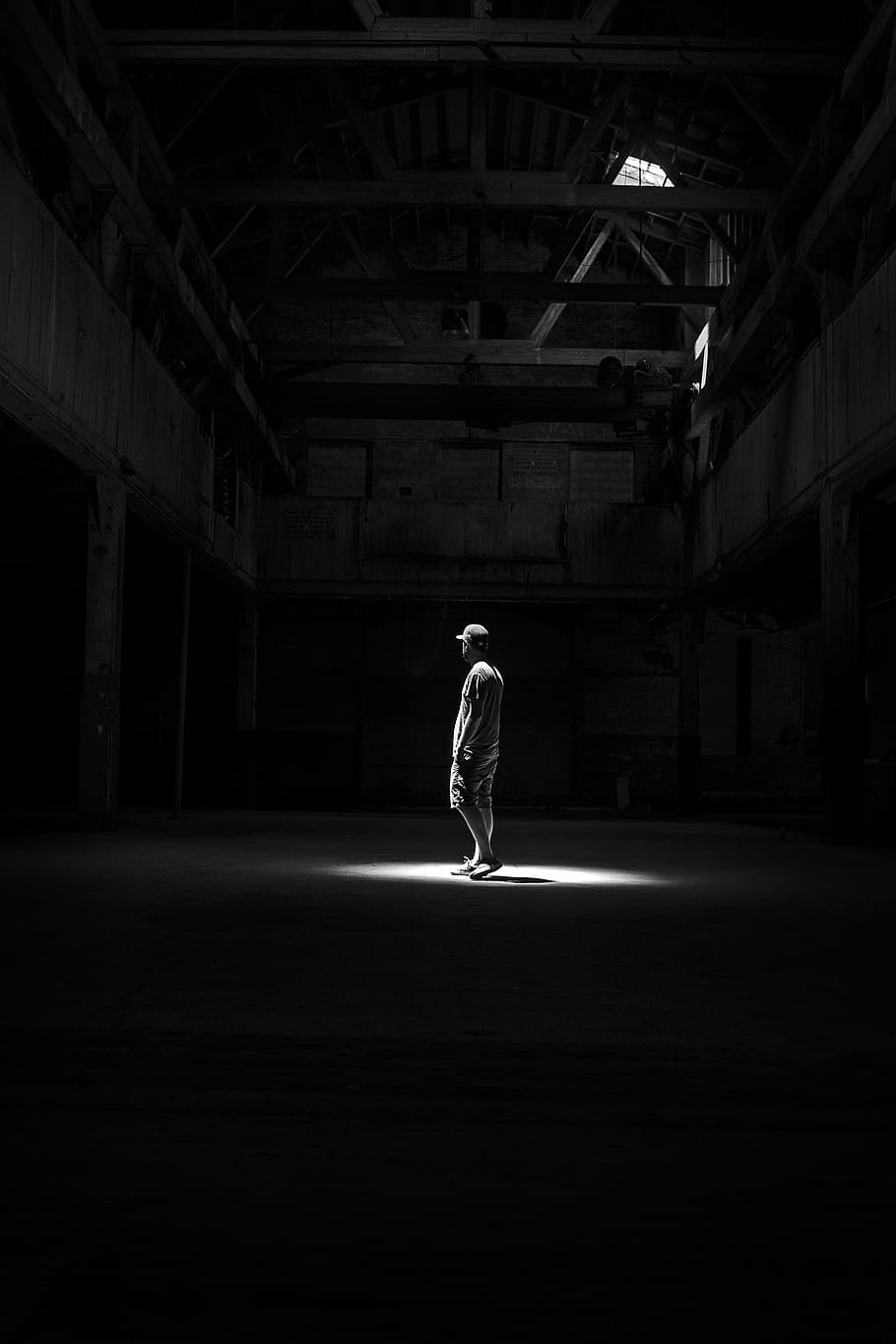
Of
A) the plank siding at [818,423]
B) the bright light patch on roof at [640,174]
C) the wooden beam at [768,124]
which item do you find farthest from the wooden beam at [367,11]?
the bright light patch on roof at [640,174]

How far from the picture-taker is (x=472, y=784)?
384 inches

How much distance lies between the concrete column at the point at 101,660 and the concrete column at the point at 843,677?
8121mm

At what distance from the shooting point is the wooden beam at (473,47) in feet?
41.9

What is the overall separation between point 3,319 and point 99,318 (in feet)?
9.45

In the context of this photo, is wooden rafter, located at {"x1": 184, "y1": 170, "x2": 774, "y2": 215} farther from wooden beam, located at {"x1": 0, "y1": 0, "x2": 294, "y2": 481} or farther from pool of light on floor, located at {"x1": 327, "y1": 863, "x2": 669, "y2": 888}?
pool of light on floor, located at {"x1": 327, "y1": 863, "x2": 669, "y2": 888}

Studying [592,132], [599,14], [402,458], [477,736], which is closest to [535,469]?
[402,458]

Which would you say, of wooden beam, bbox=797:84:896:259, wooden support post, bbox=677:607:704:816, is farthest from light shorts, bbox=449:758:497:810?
wooden support post, bbox=677:607:704:816

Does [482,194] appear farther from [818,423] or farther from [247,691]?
[247,691]

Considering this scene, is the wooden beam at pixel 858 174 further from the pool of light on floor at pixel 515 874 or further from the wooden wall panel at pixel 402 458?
the wooden wall panel at pixel 402 458

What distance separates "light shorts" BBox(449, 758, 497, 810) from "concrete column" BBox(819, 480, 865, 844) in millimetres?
5132

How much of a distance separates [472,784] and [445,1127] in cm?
691

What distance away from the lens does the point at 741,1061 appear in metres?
3.38

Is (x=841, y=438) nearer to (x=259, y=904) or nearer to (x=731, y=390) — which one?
(x=731, y=390)

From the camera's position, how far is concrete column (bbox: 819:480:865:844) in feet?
43.4
